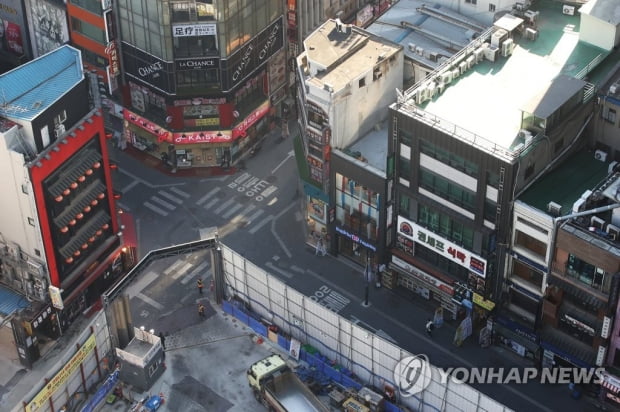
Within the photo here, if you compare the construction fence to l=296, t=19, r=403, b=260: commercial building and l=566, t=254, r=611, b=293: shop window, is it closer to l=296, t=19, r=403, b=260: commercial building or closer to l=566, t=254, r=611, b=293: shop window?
l=296, t=19, r=403, b=260: commercial building

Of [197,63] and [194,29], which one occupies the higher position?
[194,29]

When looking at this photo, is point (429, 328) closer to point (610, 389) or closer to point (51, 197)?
point (610, 389)

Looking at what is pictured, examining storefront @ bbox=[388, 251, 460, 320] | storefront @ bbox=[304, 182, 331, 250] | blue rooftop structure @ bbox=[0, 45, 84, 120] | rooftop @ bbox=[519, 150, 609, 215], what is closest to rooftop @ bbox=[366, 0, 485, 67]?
storefront @ bbox=[304, 182, 331, 250]

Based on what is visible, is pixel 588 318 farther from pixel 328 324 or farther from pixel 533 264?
pixel 328 324

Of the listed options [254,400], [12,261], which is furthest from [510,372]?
[12,261]

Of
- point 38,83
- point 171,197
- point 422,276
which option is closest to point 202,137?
point 171,197

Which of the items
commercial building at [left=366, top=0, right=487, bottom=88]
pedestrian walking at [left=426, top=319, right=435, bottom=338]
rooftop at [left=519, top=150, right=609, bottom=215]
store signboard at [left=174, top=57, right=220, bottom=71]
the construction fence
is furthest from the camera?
store signboard at [left=174, top=57, right=220, bottom=71]
